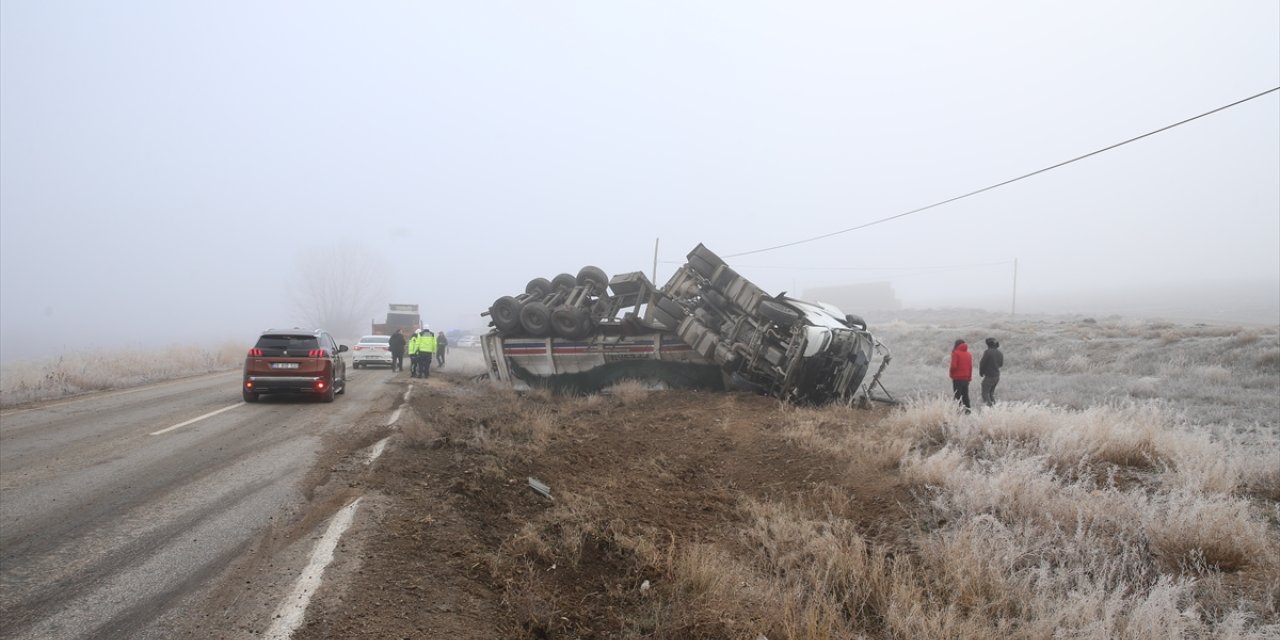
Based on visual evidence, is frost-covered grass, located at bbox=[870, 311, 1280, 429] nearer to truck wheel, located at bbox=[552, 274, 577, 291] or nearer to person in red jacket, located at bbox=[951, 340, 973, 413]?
person in red jacket, located at bbox=[951, 340, 973, 413]

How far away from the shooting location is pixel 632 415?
1044 cm

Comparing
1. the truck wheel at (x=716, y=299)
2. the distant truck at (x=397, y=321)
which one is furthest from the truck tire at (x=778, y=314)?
the distant truck at (x=397, y=321)

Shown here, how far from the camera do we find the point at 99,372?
1662cm

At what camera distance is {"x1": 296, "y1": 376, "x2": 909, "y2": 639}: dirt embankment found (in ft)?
11.5

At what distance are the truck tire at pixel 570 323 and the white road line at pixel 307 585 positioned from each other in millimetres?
8392

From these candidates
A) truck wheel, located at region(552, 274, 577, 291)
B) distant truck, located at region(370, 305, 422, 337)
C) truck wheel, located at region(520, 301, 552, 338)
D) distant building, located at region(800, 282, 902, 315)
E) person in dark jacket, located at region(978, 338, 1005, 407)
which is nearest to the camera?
person in dark jacket, located at region(978, 338, 1005, 407)

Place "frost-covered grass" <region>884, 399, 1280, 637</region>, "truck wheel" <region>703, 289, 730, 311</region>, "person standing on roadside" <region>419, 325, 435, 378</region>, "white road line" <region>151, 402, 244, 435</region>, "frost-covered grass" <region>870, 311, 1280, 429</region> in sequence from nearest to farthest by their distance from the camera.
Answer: "frost-covered grass" <region>884, 399, 1280, 637</region> → "white road line" <region>151, 402, 244, 435</region> → "frost-covered grass" <region>870, 311, 1280, 429</region> → "truck wheel" <region>703, 289, 730, 311</region> → "person standing on roadside" <region>419, 325, 435, 378</region>

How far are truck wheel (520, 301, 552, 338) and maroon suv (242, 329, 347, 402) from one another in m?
4.04

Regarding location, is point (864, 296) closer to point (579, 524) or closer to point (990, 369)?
point (990, 369)

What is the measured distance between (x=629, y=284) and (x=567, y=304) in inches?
57.6

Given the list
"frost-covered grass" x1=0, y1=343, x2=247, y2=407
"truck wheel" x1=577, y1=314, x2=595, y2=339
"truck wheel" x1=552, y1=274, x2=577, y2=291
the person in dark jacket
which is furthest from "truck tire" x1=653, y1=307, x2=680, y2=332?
"frost-covered grass" x1=0, y1=343, x2=247, y2=407

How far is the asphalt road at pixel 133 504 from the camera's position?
3.55m

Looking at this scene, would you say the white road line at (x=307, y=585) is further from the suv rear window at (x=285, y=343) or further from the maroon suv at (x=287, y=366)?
the suv rear window at (x=285, y=343)

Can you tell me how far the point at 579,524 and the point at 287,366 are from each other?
9.66 m
